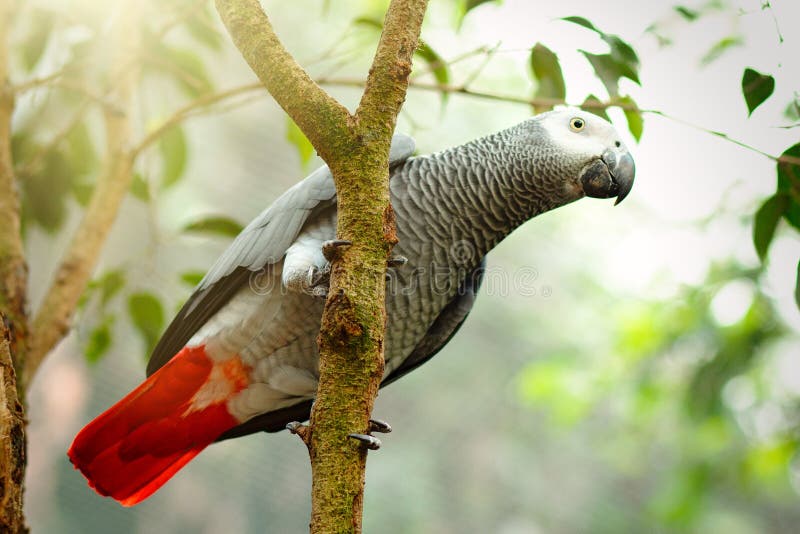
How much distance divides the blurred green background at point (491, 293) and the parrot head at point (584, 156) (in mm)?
79

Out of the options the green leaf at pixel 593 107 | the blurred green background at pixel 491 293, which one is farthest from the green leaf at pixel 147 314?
the green leaf at pixel 593 107

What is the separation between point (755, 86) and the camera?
998 mm

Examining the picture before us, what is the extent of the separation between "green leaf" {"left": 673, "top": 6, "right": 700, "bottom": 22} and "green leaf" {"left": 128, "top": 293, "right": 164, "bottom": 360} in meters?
1.20

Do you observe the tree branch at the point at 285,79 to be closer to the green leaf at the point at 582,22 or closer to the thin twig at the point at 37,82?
the green leaf at the point at 582,22

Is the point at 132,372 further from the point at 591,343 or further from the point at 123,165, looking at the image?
the point at 591,343

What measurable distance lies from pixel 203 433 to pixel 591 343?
3325 millimetres

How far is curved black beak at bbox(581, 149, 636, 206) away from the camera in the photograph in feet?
4.22

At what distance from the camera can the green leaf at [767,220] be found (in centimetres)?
112

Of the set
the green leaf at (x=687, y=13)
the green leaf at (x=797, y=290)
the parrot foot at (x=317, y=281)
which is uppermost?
the green leaf at (x=687, y=13)

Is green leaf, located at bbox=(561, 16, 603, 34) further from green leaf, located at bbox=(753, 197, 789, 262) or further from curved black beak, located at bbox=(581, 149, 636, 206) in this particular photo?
green leaf, located at bbox=(753, 197, 789, 262)

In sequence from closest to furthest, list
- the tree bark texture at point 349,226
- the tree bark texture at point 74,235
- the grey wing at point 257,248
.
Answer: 1. the tree bark texture at point 349,226
2. the tree bark texture at point 74,235
3. the grey wing at point 257,248

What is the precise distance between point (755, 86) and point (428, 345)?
2.48 ft

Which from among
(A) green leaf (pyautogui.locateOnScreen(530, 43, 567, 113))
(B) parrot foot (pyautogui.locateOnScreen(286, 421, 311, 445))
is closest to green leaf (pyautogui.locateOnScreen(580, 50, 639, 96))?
(A) green leaf (pyautogui.locateOnScreen(530, 43, 567, 113))

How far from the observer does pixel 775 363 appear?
2621 millimetres
